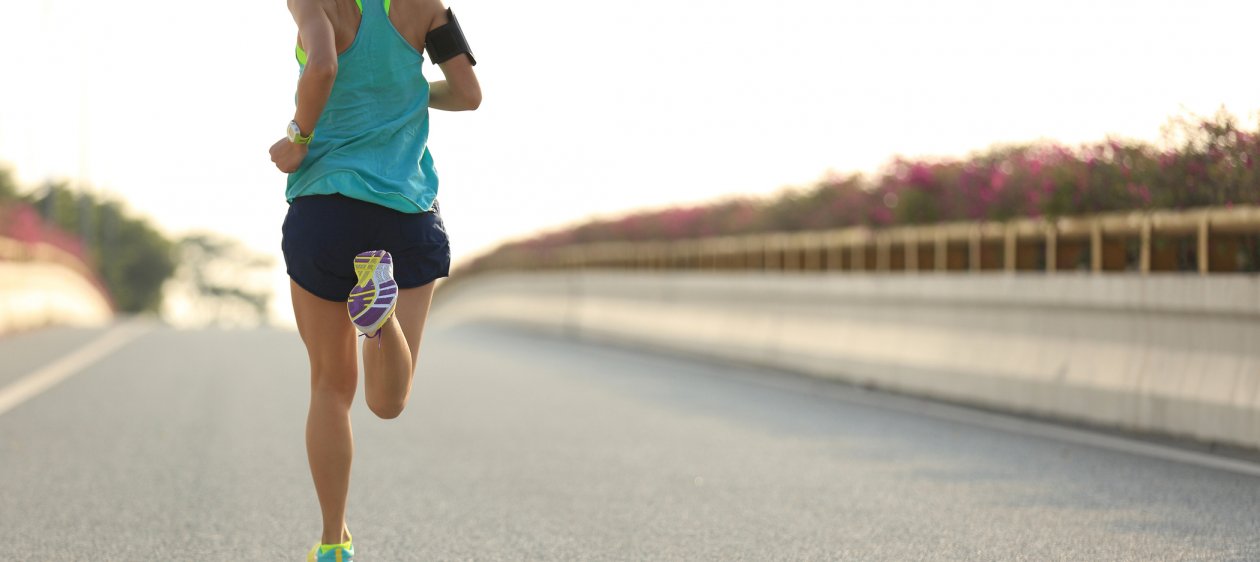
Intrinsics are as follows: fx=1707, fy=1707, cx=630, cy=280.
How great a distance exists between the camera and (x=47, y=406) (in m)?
11.9

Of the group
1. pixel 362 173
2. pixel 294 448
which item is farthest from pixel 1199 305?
pixel 362 173

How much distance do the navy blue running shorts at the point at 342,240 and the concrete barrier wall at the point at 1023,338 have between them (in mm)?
5376

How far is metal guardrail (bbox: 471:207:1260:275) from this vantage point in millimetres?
9922

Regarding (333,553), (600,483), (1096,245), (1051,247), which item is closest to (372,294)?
(333,553)

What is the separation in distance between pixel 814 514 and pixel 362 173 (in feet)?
10.0

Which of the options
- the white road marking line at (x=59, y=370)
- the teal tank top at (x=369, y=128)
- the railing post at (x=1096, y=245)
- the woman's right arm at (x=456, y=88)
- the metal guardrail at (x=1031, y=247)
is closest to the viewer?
the teal tank top at (x=369, y=128)

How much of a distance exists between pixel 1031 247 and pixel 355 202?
879 cm

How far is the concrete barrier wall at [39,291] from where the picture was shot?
24031mm

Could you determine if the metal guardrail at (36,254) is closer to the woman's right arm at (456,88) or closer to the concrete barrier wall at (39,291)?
the concrete barrier wall at (39,291)

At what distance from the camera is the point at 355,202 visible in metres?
4.88

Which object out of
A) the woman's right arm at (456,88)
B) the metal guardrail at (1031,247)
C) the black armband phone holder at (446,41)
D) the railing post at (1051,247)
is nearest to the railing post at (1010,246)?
the metal guardrail at (1031,247)

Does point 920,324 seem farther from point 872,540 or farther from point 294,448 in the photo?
point 872,540

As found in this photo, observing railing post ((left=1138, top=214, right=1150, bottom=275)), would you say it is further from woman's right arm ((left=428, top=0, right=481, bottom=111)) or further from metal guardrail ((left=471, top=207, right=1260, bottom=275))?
woman's right arm ((left=428, top=0, right=481, bottom=111))

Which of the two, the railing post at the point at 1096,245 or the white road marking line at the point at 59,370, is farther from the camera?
the white road marking line at the point at 59,370
